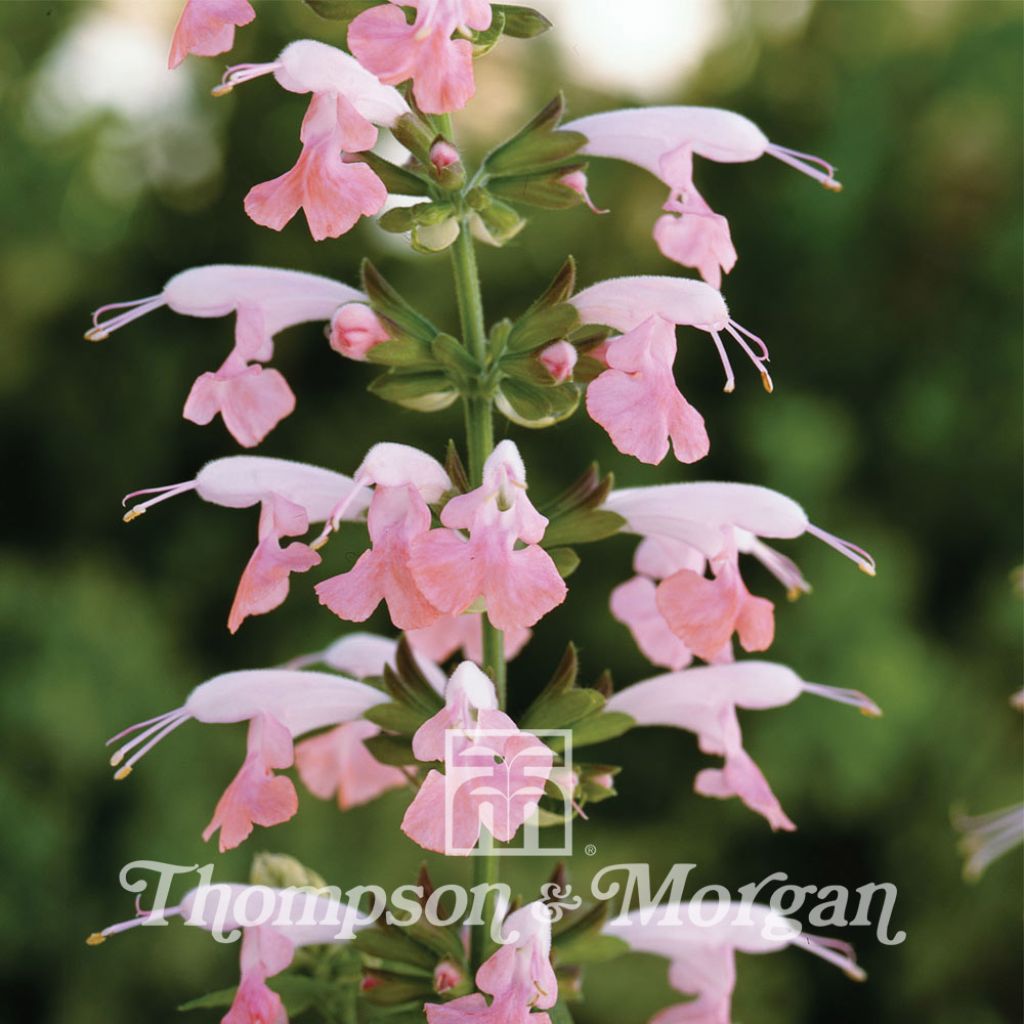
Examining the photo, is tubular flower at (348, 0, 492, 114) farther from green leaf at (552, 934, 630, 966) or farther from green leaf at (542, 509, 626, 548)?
green leaf at (552, 934, 630, 966)

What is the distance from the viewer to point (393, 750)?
119cm

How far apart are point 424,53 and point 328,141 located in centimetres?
14

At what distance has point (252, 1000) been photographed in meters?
1.10

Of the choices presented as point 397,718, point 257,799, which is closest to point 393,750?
point 397,718

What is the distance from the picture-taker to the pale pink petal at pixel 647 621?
1321mm

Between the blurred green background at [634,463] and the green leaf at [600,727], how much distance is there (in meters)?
2.31

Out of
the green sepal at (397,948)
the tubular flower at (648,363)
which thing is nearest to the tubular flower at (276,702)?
the green sepal at (397,948)

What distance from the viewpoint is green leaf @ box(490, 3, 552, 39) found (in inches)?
41.5

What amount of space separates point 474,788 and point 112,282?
3.78m

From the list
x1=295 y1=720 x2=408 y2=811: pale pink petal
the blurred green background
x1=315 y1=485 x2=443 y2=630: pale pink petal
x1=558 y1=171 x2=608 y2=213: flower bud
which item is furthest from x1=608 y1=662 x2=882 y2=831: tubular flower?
the blurred green background

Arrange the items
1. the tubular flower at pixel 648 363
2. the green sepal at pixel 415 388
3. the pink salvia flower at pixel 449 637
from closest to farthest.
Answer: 1. the tubular flower at pixel 648 363
2. the green sepal at pixel 415 388
3. the pink salvia flower at pixel 449 637

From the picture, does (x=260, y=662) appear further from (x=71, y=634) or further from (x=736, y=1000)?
(x=736, y=1000)

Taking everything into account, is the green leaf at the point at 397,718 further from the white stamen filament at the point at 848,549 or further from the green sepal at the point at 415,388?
the white stamen filament at the point at 848,549

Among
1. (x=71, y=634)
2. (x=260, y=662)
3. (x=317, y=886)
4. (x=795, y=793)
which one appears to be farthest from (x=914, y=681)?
(x=317, y=886)
